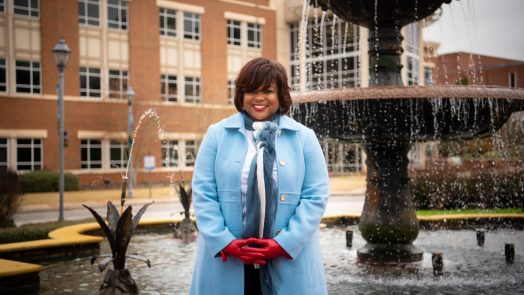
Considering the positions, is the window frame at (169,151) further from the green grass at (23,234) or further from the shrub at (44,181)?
the green grass at (23,234)

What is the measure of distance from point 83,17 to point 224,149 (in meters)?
35.1

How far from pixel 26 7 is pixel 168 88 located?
9.70 metres

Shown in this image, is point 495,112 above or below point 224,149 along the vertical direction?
above

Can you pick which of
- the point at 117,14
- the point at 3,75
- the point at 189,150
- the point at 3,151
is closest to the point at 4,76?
the point at 3,75

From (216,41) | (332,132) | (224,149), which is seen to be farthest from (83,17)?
(224,149)

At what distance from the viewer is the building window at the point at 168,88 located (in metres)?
39.6

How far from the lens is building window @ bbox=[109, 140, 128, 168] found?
3688 cm

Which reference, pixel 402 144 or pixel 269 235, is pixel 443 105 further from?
pixel 269 235

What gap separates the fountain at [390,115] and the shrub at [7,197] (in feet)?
26.6

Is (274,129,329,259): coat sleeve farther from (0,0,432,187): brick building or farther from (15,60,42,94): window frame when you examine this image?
(15,60,42,94): window frame

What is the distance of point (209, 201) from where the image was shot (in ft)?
10.7

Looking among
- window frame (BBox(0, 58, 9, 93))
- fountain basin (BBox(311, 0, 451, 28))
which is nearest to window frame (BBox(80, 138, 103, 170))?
window frame (BBox(0, 58, 9, 93))

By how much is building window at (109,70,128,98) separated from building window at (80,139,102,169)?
295 centimetres

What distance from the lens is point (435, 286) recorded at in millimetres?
6668
